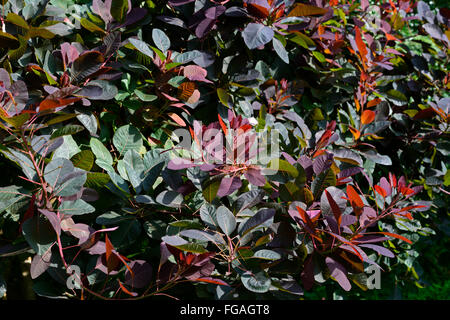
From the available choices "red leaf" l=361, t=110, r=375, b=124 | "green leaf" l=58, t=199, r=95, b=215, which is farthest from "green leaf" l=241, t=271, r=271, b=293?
"red leaf" l=361, t=110, r=375, b=124

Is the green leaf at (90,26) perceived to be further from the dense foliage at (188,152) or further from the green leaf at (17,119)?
the green leaf at (17,119)

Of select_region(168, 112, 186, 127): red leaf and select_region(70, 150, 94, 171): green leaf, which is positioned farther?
select_region(168, 112, 186, 127): red leaf

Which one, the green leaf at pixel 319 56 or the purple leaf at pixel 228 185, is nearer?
the purple leaf at pixel 228 185

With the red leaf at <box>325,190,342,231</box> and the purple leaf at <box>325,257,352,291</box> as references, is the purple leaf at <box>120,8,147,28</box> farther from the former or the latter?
the purple leaf at <box>325,257,352,291</box>

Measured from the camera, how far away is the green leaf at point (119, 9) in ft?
5.57

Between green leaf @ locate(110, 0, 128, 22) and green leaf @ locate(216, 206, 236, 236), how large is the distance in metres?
0.92

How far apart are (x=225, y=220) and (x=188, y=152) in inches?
12.2

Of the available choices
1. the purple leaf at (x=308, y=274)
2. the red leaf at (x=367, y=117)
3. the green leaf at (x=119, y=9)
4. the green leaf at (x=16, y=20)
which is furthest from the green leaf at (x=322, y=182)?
the green leaf at (x=16, y=20)

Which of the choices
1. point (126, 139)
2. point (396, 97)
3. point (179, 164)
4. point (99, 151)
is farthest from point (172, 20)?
point (396, 97)

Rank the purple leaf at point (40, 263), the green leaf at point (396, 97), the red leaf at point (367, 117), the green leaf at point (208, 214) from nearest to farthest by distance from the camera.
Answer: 1. the purple leaf at point (40, 263)
2. the green leaf at point (208, 214)
3. the red leaf at point (367, 117)
4. the green leaf at point (396, 97)

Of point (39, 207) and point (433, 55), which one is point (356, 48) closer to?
point (433, 55)

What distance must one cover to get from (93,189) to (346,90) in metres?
1.42

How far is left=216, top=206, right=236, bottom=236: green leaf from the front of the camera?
4.56 feet

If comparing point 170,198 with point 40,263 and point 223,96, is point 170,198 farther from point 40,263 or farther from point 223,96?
point 223,96
